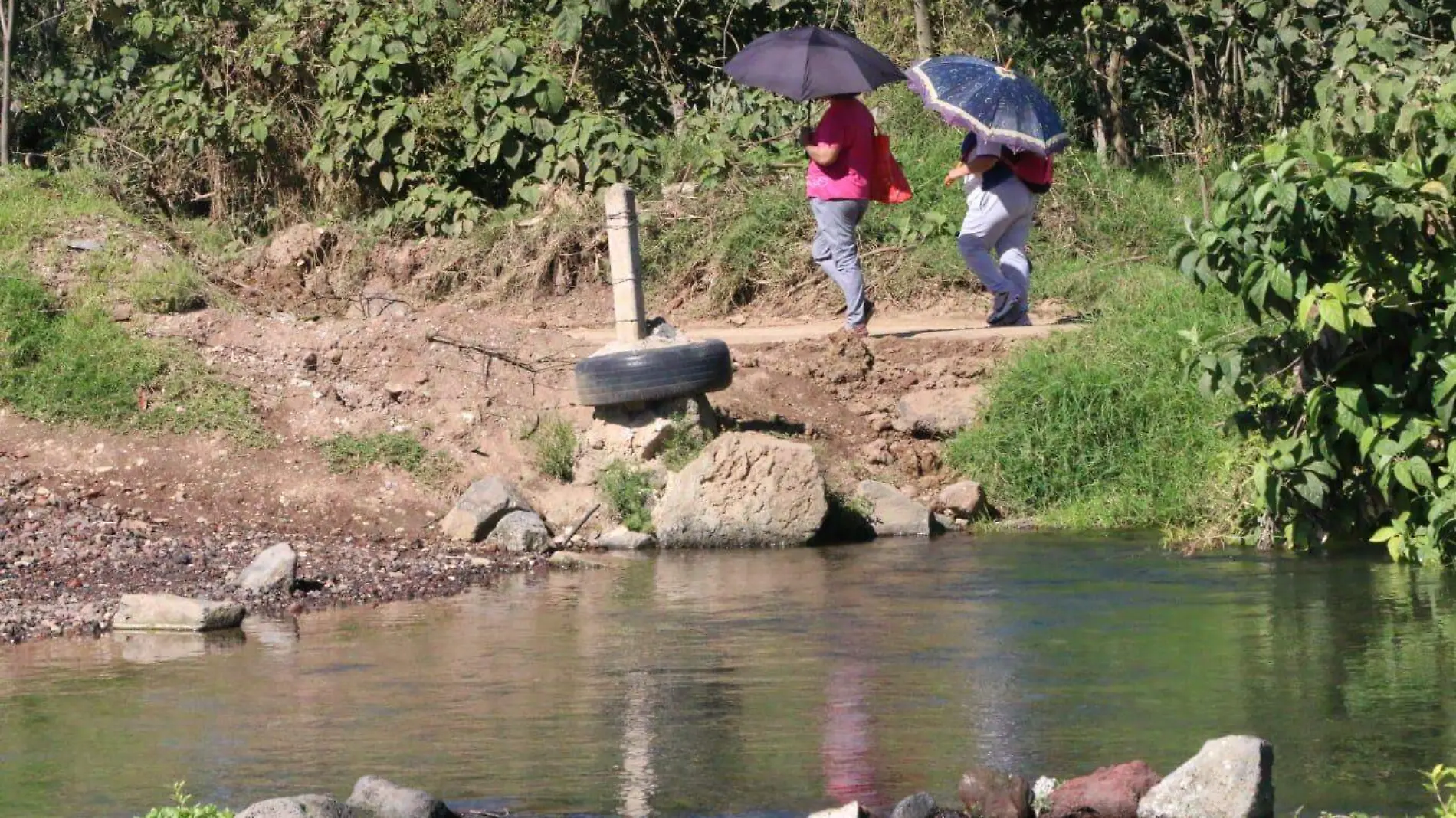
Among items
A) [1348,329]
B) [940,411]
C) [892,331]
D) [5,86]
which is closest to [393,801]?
[1348,329]

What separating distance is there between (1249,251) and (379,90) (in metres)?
8.88

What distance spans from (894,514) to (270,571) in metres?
3.73

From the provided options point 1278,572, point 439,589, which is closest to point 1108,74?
point 1278,572

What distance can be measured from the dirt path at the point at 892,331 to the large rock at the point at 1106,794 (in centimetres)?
750

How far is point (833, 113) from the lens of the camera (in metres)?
12.9

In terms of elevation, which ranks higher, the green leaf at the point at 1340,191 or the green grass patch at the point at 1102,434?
the green leaf at the point at 1340,191

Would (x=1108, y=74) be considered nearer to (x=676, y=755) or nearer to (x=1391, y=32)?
(x=1391, y=32)

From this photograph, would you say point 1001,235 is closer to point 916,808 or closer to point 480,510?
point 480,510

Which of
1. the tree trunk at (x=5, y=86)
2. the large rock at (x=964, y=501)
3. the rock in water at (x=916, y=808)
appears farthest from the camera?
the tree trunk at (x=5, y=86)

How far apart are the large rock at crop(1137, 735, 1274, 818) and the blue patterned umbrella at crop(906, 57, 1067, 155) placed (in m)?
7.23

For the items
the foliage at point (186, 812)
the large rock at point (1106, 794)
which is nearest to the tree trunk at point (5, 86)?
the foliage at point (186, 812)

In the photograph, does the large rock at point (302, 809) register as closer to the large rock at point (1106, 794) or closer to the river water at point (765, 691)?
the river water at point (765, 691)

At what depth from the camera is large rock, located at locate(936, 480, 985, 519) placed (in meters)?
12.0

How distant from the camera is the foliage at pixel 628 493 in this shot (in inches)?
466
